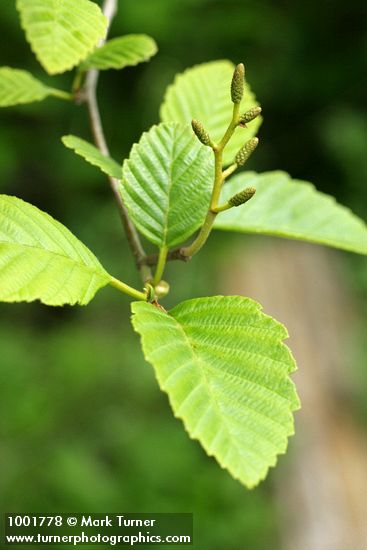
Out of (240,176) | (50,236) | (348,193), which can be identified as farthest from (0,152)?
(50,236)

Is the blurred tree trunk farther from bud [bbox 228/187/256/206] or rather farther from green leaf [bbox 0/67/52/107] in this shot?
bud [bbox 228/187/256/206]

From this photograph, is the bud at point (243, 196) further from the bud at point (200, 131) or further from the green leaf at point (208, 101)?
the green leaf at point (208, 101)

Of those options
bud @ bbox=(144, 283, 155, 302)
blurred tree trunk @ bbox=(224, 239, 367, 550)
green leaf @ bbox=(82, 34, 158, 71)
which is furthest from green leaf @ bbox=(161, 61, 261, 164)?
blurred tree trunk @ bbox=(224, 239, 367, 550)

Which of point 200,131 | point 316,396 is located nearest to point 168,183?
point 200,131

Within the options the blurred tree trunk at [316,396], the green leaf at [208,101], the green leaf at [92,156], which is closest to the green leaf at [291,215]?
the green leaf at [208,101]

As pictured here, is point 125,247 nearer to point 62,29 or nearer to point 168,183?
point 168,183

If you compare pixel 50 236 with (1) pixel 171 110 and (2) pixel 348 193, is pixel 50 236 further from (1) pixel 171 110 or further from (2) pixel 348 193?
(2) pixel 348 193
